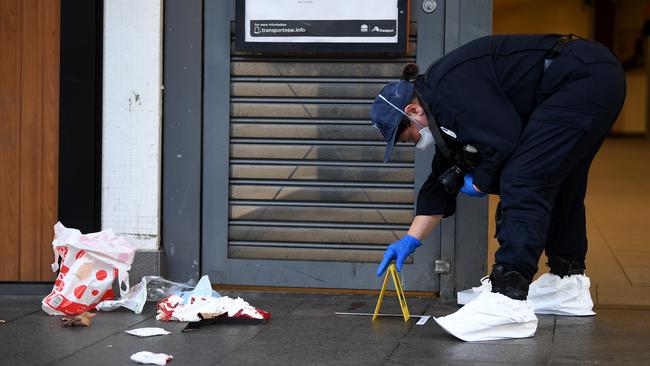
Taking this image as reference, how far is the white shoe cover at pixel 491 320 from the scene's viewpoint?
4316 mm

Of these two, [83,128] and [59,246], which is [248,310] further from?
[83,128]

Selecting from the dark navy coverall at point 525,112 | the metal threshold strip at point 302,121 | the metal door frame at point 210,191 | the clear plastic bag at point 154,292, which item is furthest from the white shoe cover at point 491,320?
the metal threshold strip at point 302,121

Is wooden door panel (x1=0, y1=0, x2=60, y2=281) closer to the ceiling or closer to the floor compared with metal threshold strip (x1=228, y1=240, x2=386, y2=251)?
closer to the ceiling

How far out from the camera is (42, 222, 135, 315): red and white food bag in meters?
5.03

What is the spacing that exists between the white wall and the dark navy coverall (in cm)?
169

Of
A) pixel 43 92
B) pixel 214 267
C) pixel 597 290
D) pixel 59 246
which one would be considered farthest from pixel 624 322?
pixel 43 92

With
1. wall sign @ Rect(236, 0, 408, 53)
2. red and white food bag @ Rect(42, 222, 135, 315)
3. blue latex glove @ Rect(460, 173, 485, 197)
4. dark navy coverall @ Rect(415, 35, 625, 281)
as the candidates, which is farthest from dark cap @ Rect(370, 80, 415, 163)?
red and white food bag @ Rect(42, 222, 135, 315)

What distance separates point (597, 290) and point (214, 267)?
2119 millimetres

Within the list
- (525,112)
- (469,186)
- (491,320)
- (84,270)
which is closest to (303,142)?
(469,186)

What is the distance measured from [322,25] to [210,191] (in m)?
1.08

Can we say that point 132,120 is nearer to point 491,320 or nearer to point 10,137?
point 10,137

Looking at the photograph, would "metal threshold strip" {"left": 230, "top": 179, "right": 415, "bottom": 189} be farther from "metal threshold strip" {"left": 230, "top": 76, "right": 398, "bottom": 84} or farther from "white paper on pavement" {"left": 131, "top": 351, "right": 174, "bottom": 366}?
"white paper on pavement" {"left": 131, "top": 351, "right": 174, "bottom": 366}

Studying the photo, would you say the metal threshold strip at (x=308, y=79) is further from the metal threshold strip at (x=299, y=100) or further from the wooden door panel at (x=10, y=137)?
the wooden door panel at (x=10, y=137)

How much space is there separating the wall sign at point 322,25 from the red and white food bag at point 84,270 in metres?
1.28
